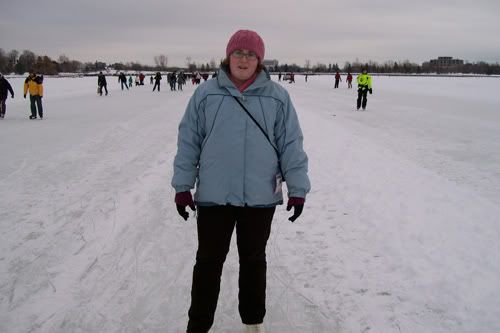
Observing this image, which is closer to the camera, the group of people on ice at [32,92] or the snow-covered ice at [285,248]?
the snow-covered ice at [285,248]

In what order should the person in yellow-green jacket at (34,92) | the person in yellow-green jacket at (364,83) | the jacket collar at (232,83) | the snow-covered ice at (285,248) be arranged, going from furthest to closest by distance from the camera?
the person in yellow-green jacket at (364,83) < the person in yellow-green jacket at (34,92) < the snow-covered ice at (285,248) < the jacket collar at (232,83)

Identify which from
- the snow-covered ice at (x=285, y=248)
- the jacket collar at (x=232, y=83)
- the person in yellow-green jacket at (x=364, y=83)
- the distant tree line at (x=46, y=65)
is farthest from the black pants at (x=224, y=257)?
the distant tree line at (x=46, y=65)

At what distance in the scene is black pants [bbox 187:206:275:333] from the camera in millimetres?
2311

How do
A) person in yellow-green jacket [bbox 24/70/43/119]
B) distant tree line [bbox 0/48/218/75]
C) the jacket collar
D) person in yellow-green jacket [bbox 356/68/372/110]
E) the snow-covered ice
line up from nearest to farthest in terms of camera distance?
the jacket collar → the snow-covered ice → person in yellow-green jacket [bbox 24/70/43/119] → person in yellow-green jacket [bbox 356/68/372/110] → distant tree line [bbox 0/48/218/75]

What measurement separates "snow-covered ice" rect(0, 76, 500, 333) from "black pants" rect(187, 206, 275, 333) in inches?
10.7

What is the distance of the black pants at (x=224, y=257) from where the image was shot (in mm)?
2311

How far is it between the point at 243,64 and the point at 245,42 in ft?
0.39

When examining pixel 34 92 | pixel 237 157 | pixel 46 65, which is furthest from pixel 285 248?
pixel 46 65

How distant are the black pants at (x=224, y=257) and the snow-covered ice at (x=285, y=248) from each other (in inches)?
10.7

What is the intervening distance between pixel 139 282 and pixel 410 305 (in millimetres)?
1989

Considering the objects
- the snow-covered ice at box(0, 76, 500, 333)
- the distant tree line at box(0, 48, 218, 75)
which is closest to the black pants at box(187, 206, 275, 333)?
the snow-covered ice at box(0, 76, 500, 333)

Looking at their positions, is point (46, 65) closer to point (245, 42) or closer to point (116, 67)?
point (116, 67)

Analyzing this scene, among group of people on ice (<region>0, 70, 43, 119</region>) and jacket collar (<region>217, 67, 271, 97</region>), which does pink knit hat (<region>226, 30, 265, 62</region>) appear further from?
group of people on ice (<region>0, 70, 43, 119</region>)

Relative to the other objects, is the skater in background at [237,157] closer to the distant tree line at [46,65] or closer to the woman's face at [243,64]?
the woman's face at [243,64]
